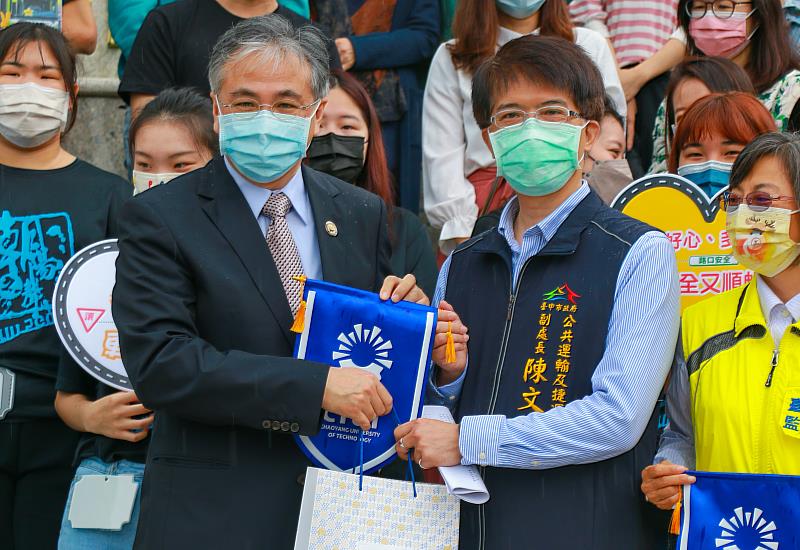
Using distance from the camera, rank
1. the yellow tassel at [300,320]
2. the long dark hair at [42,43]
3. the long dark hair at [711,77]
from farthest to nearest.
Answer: the long dark hair at [711,77] → the long dark hair at [42,43] → the yellow tassel at [300,320]

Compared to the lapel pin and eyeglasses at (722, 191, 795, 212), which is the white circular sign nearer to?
the lapel pin

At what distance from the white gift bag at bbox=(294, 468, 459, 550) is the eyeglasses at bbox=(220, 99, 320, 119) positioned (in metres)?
1.19

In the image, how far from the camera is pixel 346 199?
13.7 ft

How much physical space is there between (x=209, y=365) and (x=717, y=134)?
8.78 feet

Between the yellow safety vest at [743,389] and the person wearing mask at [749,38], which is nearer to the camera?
the yellow safety vest at [743,389]

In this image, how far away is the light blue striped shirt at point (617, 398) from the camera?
3.52m

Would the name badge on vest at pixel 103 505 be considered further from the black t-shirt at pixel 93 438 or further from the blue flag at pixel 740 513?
the blue flag at pixel 740 513

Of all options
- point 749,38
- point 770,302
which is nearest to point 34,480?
point 770,302

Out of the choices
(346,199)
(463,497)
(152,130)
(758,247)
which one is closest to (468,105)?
(152,130)

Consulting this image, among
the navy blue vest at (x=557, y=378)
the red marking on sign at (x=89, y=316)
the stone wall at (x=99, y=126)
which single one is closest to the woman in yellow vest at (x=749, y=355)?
the navy blue vest at (x=557, y=378)

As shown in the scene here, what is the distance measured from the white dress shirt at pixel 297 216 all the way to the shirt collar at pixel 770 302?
143cm

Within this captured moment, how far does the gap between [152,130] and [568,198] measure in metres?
2.10

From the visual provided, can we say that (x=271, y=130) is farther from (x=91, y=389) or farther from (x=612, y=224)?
(x=91, y=389)

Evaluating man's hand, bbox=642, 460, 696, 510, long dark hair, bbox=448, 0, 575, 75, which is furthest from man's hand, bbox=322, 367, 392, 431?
long dark hair, bbox=448, 0, 575, 75
